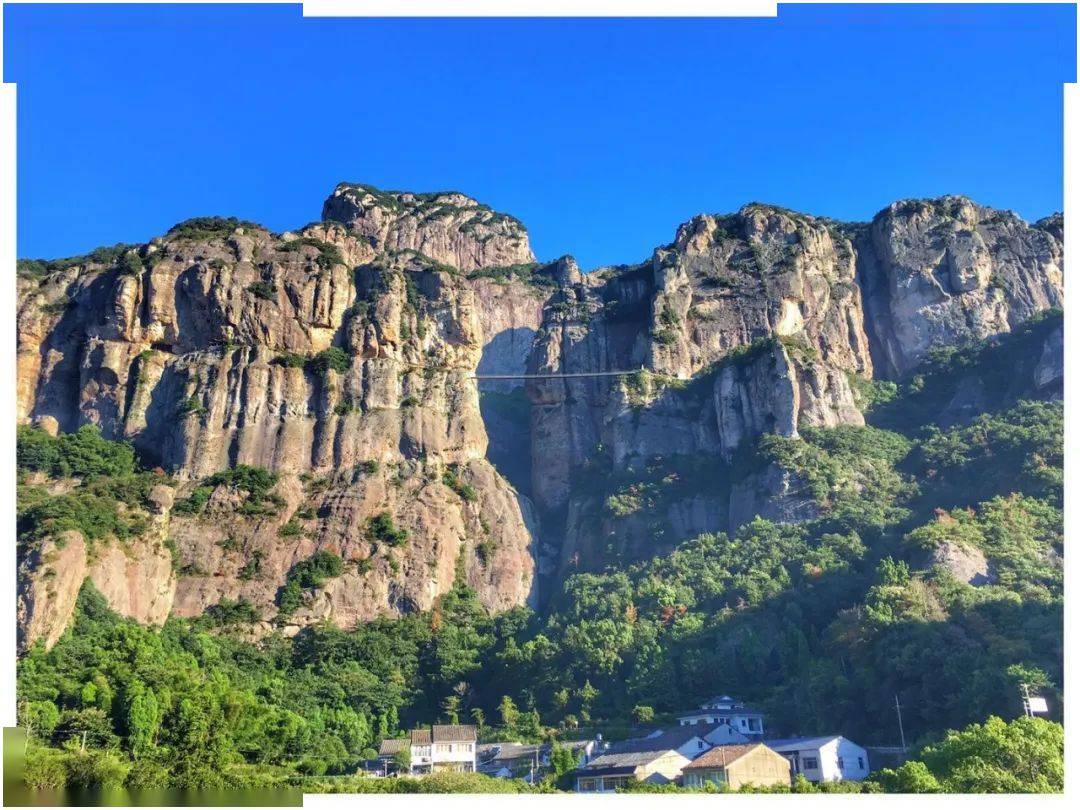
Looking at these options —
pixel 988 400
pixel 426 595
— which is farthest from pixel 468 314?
A: pixel 988 400

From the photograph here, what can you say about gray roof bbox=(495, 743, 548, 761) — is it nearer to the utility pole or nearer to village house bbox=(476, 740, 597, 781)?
village house bbox=(476, 740, 597, 781)

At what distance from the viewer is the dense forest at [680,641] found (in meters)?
44.9

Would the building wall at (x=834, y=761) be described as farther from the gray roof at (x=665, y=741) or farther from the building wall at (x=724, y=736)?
the gray roof at (x=665, y=741)

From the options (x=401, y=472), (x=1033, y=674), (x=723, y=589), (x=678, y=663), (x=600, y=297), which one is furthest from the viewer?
(x=600, y=297)

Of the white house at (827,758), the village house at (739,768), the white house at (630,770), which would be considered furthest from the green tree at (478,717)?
the white house at (827,758)

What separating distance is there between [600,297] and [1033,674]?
52.8 metres

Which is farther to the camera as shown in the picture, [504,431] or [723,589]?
[504,431]

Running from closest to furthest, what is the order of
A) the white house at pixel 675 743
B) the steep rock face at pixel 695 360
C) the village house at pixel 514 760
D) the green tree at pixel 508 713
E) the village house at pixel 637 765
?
the village house at pixel 637 765, the white house at pixel 675 743, the village house at pixel 514 760, the green tree at pixel 508 713, the steep rock face at pixel 695 360

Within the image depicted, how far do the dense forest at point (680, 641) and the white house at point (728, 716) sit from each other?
919 mm

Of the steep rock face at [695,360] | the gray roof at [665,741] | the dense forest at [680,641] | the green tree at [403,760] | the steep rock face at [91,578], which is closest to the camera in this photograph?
the dense forest at [680,641]

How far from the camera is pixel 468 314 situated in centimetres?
8206

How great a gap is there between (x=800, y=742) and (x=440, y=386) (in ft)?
125

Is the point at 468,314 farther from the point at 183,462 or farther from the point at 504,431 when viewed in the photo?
the point at 183,462

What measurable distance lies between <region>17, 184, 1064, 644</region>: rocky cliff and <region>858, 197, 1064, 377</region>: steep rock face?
0.62ft
